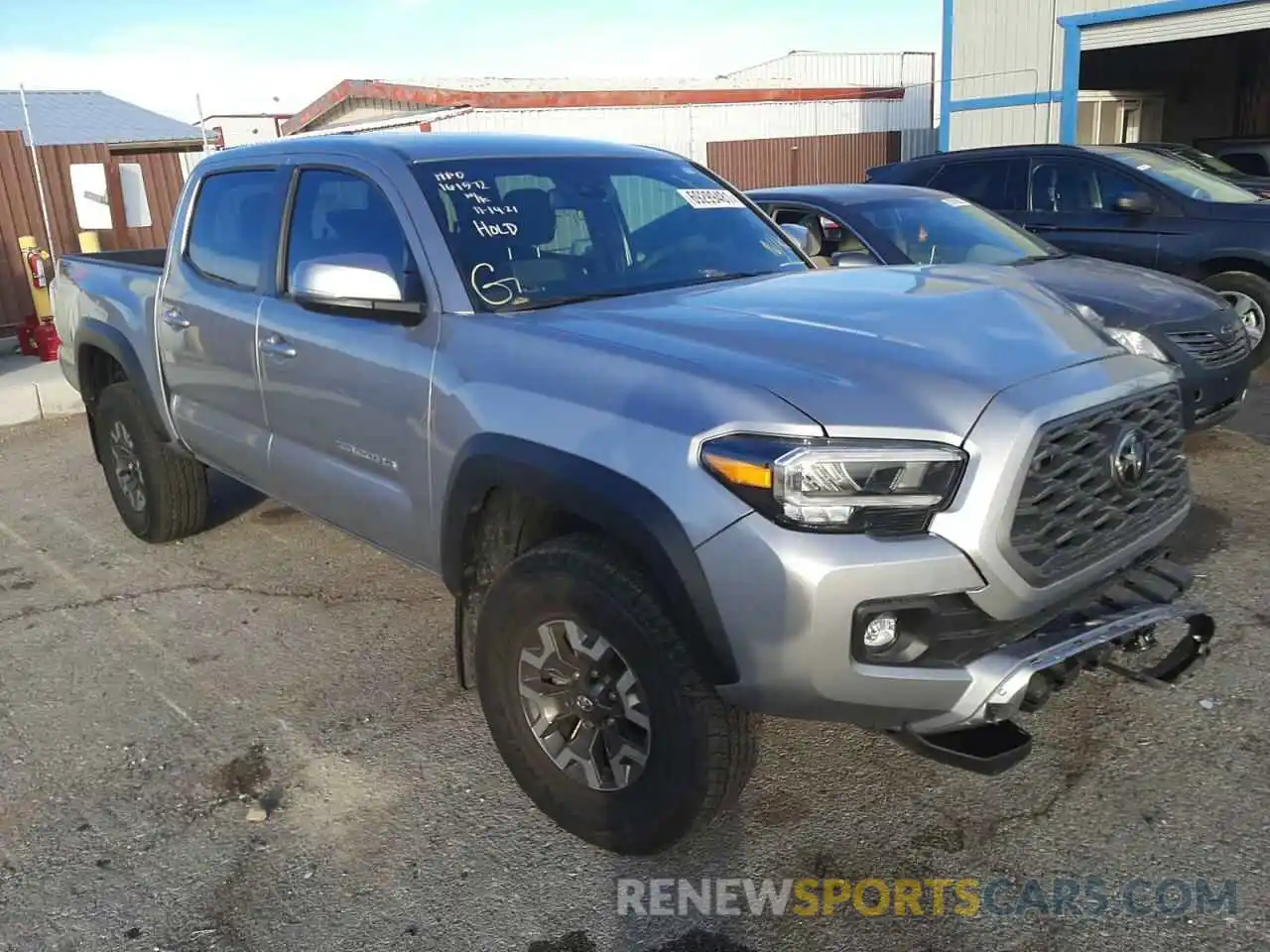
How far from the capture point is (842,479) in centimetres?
240

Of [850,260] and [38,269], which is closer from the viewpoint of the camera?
[850,260]

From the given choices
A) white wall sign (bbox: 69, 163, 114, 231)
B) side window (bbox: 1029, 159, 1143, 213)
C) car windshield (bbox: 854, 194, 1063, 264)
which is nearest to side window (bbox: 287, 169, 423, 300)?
car windshield (bbox: 854, 194, 1063, 264)

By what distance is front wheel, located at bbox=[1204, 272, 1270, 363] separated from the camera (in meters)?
7.89

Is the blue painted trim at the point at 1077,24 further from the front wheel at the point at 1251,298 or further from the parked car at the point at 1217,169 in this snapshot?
the front wheel at the point at 1251,298

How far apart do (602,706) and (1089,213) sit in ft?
23.7

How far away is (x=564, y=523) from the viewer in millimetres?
3051

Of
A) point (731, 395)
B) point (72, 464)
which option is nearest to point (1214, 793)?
point (731, 395)

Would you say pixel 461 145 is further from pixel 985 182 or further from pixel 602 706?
pixel 985 182

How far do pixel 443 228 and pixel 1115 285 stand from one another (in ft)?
13.8

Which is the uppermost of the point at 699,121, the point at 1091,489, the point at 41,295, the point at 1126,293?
the point at 699,121

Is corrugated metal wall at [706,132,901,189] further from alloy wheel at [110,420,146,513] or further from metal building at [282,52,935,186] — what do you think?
alloy wheel at [110,420,146,513]

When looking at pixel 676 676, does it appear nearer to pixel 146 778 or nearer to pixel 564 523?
pixel 564 523

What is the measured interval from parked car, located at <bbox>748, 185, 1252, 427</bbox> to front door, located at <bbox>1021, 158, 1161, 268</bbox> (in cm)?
171

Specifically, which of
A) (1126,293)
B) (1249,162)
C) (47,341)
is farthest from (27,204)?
(1249,162)
